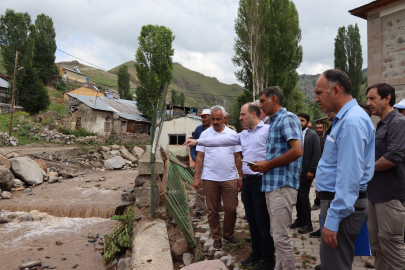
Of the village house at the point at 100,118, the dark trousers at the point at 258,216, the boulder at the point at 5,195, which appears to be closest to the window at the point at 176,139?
the village house at the point at 100,118

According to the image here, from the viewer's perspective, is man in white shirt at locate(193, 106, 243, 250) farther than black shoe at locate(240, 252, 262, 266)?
Yes

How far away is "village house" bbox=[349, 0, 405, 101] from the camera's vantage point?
732 cm

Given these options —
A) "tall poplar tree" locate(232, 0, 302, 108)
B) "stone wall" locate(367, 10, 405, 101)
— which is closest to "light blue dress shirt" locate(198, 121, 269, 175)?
"stone wall" locate(367, 10, 405, 101)

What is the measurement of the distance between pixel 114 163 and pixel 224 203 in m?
16.1

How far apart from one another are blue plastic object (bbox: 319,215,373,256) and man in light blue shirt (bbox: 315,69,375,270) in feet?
0.36

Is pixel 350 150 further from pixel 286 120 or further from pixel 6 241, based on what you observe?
pixel 6 241

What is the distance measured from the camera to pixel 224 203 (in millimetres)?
3742

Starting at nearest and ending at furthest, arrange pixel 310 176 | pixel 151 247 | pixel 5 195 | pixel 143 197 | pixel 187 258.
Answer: pixel 151 247 < pixel 187 258 < pixel 310 176 < pixel 143 197 < pixel 5 195

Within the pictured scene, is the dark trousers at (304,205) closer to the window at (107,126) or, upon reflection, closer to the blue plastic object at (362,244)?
the blue plastic object at (362,244)

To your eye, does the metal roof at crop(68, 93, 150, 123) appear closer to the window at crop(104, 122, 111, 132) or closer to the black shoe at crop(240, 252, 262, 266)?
the window at crop(104, 122, 111, 132)

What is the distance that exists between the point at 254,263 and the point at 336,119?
6.68ft

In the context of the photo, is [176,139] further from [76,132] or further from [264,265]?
[264,265]

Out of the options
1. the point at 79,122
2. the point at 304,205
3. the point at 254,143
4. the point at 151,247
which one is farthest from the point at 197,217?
the point at 79,122

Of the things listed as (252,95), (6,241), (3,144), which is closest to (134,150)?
(3,144)
